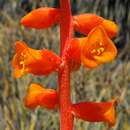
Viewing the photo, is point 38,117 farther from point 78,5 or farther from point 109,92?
point 78,5

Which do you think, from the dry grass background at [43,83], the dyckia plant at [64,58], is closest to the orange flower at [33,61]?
the dyckia plant at [64,58]

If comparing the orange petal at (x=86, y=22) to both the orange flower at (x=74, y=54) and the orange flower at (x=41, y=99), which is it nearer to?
the orange flower at (x=74, y=54)

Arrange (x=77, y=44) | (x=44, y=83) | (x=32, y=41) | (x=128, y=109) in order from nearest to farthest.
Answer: (x=77, y=44)
(x=128, y=109)
(x=44, y=83)
(x=32, y=41)

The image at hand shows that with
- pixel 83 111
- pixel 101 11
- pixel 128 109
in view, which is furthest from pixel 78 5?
pixel 83 111

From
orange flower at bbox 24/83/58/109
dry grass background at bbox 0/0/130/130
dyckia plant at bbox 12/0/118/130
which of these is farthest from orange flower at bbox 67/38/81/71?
dry grass background at bbox 0/0/130/130

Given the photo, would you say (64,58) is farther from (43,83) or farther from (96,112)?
(43,83)

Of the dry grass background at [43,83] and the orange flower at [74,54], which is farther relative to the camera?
the dry grass background at [43,83]
